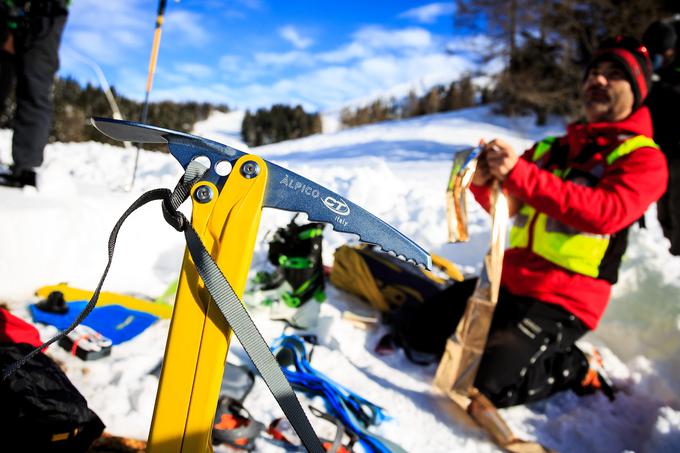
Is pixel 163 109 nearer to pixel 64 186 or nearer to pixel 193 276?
pixel 64 186

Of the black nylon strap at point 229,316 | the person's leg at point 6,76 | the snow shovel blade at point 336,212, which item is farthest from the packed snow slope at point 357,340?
the person's leg at point 6,76

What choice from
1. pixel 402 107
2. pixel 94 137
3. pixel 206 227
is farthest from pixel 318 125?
pixel 206 227

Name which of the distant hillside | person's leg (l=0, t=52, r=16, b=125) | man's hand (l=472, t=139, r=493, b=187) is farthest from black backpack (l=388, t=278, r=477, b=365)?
the distant hillside

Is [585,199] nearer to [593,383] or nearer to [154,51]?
[593,383]

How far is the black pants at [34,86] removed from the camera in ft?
11.1

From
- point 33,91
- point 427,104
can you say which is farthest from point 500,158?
point 427,104

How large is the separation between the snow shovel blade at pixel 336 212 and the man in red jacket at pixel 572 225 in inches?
48.7

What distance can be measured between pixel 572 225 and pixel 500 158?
0.48 metres

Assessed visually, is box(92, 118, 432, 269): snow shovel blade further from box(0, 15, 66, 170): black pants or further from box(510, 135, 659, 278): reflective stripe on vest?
box(0, 15, 66, 170): black pants

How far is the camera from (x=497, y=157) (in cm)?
194

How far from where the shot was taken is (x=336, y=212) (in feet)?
2.89

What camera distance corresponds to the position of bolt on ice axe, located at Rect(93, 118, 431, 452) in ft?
2.81

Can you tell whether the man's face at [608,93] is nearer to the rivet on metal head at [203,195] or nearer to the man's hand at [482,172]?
the man's hand at [482,172]

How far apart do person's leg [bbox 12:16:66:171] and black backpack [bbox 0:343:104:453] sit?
2829 mm
